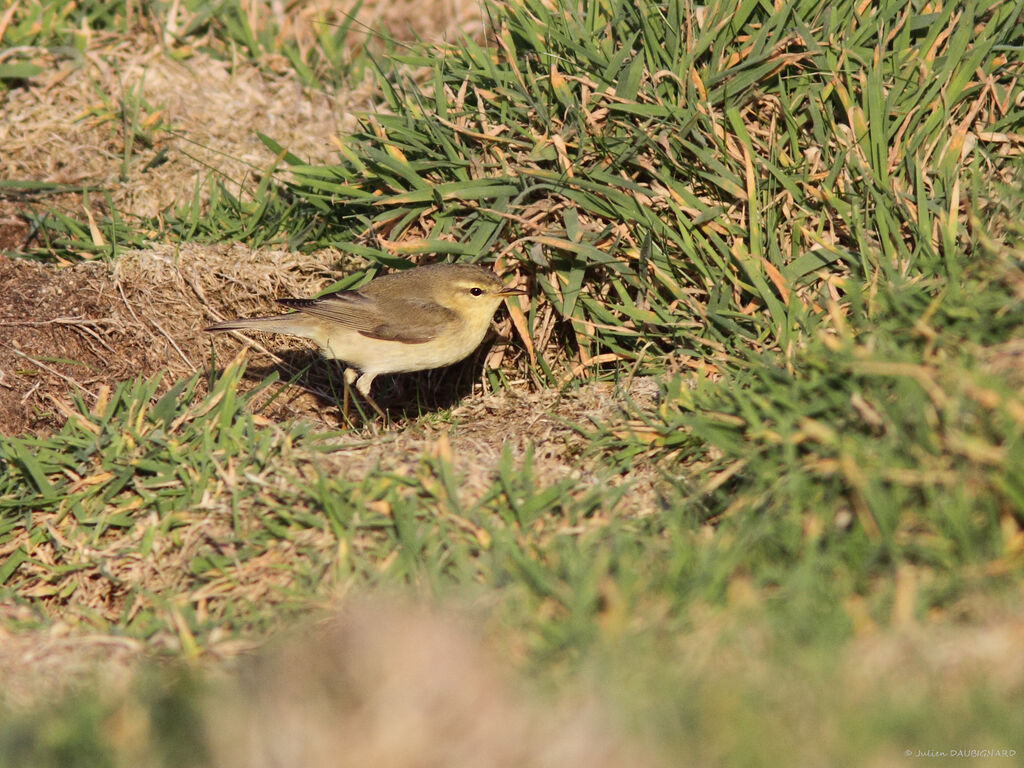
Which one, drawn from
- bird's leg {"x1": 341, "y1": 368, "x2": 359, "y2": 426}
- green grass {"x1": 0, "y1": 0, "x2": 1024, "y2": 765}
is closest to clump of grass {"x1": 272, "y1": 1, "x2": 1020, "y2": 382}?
green grass {"x1": 0, "y1": 0, "x2": 1024, "y2": 765}

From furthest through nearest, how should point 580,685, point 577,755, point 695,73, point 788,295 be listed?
1. point 695,73
2. point 788,295
3. point 580,685
4. point 577,755

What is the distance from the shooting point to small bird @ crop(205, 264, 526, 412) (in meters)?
5.36

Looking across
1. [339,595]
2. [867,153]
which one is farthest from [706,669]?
[867,153]

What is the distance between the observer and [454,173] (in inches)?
216

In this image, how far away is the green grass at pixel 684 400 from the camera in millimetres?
3000

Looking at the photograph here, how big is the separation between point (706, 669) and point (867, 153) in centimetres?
298

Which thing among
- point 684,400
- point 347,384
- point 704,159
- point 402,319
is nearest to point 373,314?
point 402,319

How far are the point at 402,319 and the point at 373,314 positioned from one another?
0.56 feet

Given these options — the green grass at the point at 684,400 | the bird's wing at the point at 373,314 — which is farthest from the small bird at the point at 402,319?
the green grass at the point at 684,400

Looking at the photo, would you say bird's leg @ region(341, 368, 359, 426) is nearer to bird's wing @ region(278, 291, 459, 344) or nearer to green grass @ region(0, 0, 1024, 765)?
bird's wing @ region(278, 291, 459, 344)

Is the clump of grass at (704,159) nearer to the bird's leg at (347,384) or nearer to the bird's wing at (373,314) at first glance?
the bird's wing at (373,314)

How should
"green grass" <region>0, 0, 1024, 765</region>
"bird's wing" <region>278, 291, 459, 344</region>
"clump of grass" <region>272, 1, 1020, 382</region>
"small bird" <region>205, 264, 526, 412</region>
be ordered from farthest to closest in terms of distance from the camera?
"bird's wing" <region>278, 291, 459, 344</region>, "small bird" <region>205, 264, 526, 412</region>, "clump of grass" <region>272, 1, 1020, 382</region>, "green grass" <region>0, 0, 1024, 765</region>

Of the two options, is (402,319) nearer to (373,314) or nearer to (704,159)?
A: (373,314)

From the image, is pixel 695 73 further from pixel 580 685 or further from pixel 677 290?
pixel 580 685
